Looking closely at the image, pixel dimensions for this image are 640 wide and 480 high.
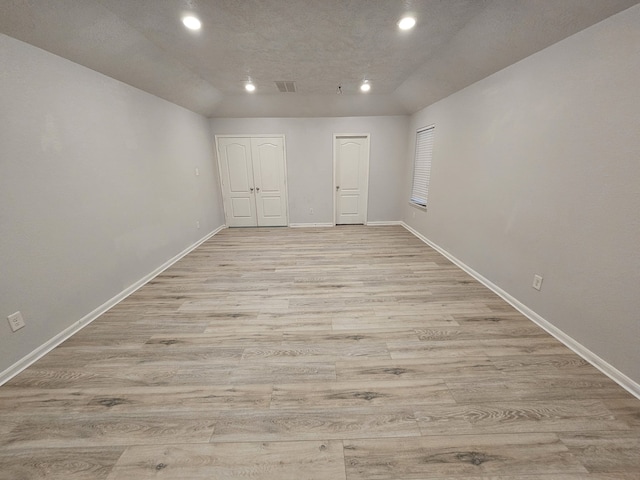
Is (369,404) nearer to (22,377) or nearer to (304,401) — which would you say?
(304,401)

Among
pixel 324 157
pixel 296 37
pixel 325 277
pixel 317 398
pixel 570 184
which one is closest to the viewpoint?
pixel 317 398

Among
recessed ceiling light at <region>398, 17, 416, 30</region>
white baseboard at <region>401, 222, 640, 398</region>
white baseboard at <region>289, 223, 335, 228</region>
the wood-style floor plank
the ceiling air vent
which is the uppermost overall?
the ceiling air vent

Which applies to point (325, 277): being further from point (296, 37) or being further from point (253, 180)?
point (253, 180)

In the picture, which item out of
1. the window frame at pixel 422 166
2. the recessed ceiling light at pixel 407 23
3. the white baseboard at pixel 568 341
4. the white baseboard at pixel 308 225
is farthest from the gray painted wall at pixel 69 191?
the window frame at pixel 422 166

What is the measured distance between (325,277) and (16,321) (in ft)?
9.03

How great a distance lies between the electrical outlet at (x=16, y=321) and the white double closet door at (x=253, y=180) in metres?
4.29

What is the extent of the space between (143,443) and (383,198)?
18.5 ft

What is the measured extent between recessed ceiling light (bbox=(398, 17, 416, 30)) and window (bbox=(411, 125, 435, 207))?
2.28m

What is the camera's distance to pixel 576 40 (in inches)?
73.5

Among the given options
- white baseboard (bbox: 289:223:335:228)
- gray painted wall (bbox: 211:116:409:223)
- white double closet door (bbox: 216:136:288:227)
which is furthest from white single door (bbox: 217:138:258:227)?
white baseboard (bbox: 289:223:335:228)

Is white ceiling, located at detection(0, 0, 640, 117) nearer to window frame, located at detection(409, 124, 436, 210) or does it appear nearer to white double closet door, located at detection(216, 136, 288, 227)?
window frame, located at detection(409, 124, 436, 210)

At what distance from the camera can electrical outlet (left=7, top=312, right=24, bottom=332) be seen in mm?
1763

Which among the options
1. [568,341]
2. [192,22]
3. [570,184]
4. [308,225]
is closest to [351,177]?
[308,225]

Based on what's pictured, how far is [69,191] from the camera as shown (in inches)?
86.3
